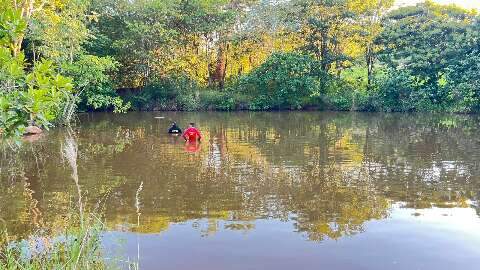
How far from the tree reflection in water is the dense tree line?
32.7 ft

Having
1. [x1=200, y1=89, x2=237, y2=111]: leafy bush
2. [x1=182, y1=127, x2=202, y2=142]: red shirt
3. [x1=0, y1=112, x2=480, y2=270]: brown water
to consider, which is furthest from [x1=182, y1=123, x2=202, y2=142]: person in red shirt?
[x1=200, y1=89, x2=237, y2=111]: leafy bush

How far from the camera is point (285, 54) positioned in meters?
33.5

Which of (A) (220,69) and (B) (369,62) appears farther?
(A) (220,69)

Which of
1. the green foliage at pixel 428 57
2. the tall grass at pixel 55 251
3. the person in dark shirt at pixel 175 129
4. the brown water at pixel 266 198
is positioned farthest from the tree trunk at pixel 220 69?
the tall grass at pixel 55 251

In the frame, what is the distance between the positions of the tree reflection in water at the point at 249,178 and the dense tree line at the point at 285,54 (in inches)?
392

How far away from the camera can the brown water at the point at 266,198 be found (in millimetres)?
6863

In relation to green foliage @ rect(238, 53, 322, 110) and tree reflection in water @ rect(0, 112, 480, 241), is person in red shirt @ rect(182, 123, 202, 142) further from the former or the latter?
green foliage @ rect(238, 53, 322, 110)

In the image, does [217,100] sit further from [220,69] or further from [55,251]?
[55,251]

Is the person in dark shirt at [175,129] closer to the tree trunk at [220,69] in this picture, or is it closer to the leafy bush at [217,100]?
the leafy bush at [217,100]

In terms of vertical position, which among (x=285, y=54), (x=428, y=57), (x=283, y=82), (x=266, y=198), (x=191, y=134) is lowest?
(x=266, y=198)

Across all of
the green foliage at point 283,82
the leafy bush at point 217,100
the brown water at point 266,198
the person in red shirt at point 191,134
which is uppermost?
the green foliage at point 283,82

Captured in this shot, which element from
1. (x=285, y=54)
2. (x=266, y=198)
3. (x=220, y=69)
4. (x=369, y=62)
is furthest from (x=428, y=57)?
(x=266, y=198)

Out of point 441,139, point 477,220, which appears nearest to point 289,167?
point 477,220

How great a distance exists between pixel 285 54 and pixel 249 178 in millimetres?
23002
